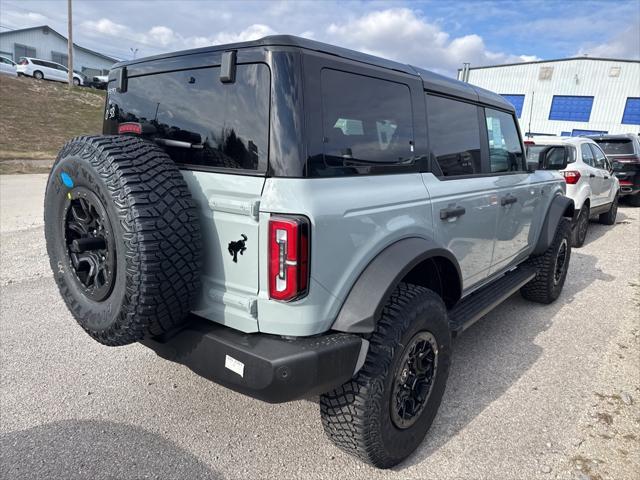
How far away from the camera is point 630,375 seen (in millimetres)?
3252

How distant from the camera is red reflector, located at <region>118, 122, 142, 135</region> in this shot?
237 cm

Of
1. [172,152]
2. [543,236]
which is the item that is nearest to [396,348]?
[172,152]

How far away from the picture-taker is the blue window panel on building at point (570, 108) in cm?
3103

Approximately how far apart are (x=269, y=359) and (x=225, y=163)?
91cm

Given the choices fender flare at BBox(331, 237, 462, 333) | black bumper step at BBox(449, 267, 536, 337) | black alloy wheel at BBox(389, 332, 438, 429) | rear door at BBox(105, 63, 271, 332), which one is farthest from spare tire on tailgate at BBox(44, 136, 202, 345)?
black bumper step at BBox(449, 267, 536, 337)

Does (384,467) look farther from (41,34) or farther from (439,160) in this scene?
(41,34)

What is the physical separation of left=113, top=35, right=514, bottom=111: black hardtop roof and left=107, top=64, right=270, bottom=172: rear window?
10 cm

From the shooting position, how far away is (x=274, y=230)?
179cm

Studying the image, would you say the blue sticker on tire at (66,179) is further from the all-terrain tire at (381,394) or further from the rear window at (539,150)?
the rear window at (539,150)

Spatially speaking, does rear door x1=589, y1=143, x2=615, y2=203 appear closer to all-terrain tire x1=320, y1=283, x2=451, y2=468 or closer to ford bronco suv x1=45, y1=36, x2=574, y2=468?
ford bronco suv x1=45, y1=36, x2=574, y2=468

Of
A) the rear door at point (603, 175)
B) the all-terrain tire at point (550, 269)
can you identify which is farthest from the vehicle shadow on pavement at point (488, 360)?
the rear door at point (603, 175)

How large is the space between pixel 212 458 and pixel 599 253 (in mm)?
6867

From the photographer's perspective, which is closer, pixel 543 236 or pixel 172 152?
pixel 172 152

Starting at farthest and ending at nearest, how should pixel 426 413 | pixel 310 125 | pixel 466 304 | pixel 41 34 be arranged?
pixel 41 34 → pixel 466 304 → pixel 426 413 → pixel 310 125
